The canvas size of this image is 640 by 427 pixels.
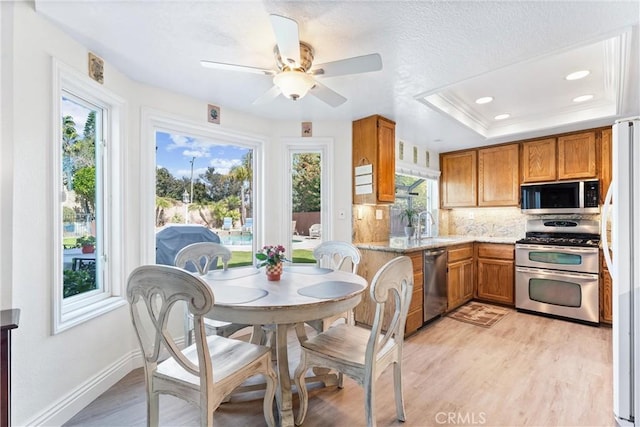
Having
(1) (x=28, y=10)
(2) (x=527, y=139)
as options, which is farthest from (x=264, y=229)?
(2) (x=527, y=139)

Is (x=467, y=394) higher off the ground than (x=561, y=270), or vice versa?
(x=561, y=270)

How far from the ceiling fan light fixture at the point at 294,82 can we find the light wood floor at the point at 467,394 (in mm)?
1981

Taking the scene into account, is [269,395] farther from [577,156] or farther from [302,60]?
[577,156]

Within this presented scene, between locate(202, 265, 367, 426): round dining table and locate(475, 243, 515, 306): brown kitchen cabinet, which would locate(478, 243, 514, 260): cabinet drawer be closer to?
locate(475, 243, 515, 306): brown kitchen cabinet

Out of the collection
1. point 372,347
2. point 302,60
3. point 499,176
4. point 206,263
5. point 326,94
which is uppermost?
point 302,60

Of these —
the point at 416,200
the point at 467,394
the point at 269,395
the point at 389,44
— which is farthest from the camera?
the point at 416,200

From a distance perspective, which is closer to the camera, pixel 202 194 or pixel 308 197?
pixel 202 194

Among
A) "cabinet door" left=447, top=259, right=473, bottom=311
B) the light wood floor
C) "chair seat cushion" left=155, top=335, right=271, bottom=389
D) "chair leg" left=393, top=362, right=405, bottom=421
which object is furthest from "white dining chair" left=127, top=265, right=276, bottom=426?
"cabinet door" left=447, top=259, right=473, bottom=311

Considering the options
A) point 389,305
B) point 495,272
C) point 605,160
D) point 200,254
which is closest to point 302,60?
point 200,254

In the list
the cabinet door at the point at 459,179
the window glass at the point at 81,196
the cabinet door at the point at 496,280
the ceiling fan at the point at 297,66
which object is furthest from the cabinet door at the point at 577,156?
the window glass at the point at 81,196

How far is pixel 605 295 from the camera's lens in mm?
3213

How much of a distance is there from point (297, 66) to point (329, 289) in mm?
1339

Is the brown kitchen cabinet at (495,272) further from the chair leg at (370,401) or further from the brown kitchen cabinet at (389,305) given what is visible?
the chair leg at (370,401)

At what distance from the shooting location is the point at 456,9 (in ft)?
5.06
